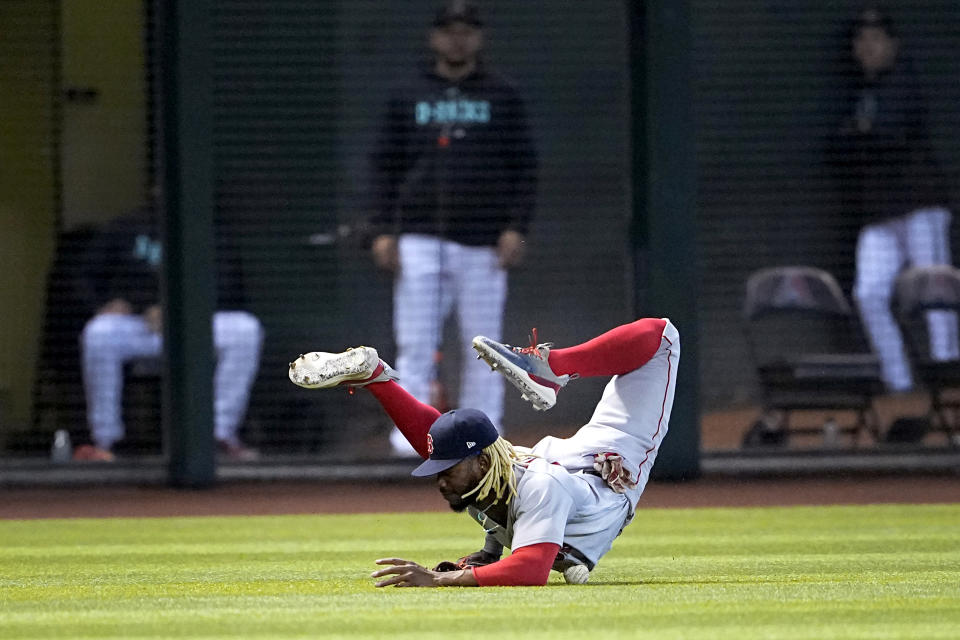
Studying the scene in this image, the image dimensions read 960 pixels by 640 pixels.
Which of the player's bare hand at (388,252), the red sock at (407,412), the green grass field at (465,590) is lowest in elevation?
the green grass field at (465,590)

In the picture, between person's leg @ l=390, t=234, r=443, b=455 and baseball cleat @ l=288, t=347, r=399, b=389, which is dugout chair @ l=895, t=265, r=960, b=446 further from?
baseball cleat @ l=288, t=347, r=399, b=389

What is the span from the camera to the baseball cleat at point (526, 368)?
5.38m

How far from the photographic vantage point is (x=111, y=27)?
1070 cm

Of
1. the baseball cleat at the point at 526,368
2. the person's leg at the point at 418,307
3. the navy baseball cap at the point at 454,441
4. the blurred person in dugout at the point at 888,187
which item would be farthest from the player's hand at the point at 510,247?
the navy baseball cap at the point at 454,441

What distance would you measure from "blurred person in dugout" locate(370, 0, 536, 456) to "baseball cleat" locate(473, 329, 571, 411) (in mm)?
4985

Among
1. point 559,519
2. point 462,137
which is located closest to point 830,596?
point 559,519

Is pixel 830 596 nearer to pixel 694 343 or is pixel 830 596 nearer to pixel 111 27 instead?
pixel 694 343

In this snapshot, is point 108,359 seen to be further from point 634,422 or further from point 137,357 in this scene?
point 634,422

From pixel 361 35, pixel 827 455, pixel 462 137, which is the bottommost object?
pixel 827 455

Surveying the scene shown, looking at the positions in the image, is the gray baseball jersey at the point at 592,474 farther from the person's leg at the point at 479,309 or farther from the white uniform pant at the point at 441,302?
the white uniform pant at the point at 441,302

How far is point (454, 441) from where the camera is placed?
197 inches

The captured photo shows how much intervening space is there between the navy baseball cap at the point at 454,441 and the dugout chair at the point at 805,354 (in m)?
5.86

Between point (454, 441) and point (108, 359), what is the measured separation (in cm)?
614

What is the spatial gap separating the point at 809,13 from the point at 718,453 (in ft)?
10.5
